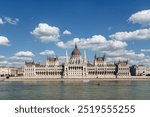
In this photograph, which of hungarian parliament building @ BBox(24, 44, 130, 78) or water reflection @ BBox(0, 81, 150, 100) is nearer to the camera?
water reflection @ BBox(0, 81, 150, 100)

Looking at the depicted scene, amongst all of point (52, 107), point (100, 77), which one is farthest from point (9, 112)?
point (100, 77)

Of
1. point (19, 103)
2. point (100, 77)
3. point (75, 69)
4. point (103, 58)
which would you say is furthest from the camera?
point (103, 58)

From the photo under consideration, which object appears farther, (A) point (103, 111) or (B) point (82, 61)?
Answer: (B) point (82, 61)

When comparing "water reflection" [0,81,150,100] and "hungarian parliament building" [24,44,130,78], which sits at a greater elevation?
"hungarian parliament building" [24,44,130,78]

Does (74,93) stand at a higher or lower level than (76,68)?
lower

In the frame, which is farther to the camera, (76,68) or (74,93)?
(76,68)

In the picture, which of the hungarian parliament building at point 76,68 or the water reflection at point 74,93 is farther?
the hungarian parliament building at point 76,68

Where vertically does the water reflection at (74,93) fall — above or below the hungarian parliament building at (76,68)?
below

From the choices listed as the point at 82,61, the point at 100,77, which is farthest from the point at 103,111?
the point at 82,61

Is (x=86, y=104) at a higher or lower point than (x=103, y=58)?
lower

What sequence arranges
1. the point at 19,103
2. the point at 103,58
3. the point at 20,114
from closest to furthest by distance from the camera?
1. the point at 20,114
2. the point at 19,103
3. the point at 103,58

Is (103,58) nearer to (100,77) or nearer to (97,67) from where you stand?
(97,67)
